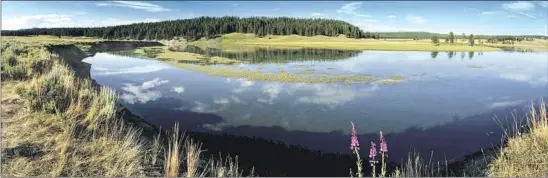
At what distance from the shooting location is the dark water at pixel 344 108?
11.5 m

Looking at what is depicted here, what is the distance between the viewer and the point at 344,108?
1507 centimetres

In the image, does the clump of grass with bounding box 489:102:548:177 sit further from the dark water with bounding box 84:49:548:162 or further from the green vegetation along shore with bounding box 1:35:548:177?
the dark water with bounding box 84:49:548:162

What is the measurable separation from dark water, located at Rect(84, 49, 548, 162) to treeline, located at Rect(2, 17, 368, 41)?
3912 inches

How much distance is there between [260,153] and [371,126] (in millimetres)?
3601

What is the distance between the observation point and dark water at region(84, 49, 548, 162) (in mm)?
11523

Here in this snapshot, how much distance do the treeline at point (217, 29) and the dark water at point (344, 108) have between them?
99360 millimetres

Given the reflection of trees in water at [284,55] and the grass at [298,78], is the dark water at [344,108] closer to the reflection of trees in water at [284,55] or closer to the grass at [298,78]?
the grass at [298,78]

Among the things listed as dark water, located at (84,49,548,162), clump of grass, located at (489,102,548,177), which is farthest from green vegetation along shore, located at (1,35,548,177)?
dark water, located at (84,49,548,162)

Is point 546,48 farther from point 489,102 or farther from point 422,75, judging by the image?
point 489,102

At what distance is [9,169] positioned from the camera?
235 inches

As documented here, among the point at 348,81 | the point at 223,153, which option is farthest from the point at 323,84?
the point at 223,153

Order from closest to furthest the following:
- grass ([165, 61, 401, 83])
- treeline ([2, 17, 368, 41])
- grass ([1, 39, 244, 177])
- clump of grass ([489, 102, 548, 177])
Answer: grass ([1, 39, 244, 177]) < clump of grass ([489, 102, 548, 177]) < grass ([165, 61, 401, 83]) < treeline ([2, 17, 368, 41])

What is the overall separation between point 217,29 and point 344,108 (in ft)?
396

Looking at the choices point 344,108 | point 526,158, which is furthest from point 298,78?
A: point 526,158
